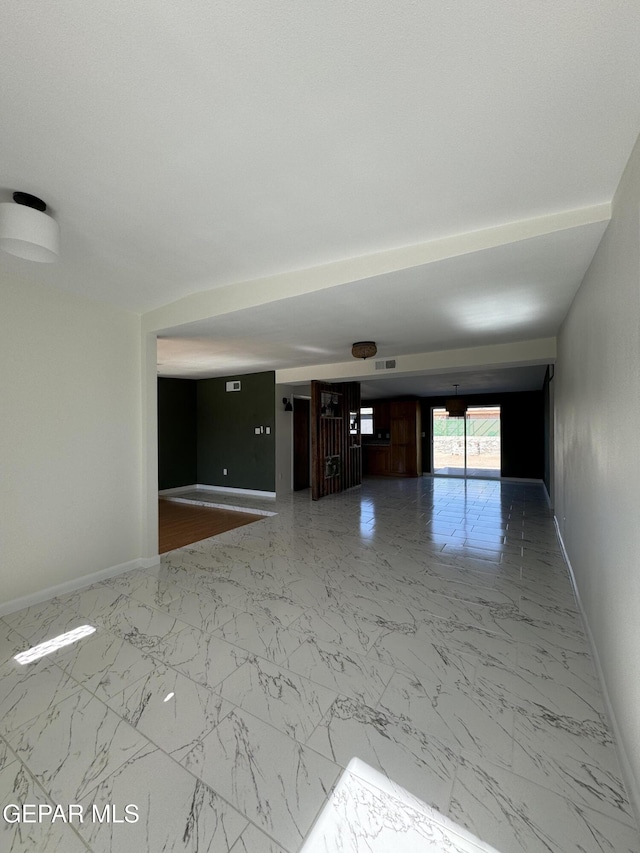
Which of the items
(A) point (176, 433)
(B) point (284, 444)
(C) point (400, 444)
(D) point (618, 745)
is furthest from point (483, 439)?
(D) point (618, 745)

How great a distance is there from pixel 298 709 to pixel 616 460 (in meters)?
1.89

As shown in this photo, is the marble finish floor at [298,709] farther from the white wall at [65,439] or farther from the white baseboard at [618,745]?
the white wall at [65,439]

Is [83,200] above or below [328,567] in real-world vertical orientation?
above

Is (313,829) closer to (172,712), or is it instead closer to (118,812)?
(118,812)

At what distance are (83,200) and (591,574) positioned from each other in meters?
3.57

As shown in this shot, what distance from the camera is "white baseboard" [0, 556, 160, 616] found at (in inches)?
106

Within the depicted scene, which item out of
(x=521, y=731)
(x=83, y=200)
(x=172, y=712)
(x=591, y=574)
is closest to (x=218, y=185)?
(x=83, y=200)

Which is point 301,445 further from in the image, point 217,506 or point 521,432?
point 521,432

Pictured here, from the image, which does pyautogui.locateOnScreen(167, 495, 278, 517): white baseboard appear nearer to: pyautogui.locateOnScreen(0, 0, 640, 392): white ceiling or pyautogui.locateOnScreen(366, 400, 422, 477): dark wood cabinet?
pyautogui.locateOnScreen(0, 0, 640, 392): white ceiling

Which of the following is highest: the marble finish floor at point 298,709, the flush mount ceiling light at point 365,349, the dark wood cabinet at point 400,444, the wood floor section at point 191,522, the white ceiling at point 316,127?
the white ceiling at point 316,127

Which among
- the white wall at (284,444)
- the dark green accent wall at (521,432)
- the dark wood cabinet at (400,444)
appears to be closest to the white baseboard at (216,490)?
the white wall at (284,444)

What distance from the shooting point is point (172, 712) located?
1696 millimetres

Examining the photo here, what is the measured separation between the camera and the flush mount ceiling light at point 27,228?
5.59ft
